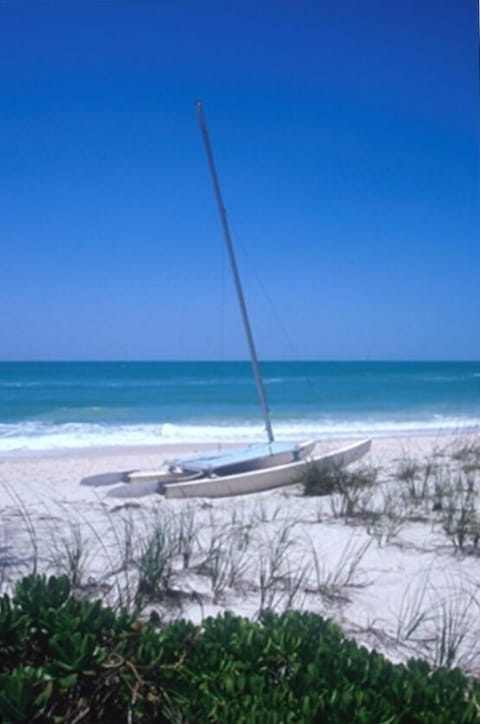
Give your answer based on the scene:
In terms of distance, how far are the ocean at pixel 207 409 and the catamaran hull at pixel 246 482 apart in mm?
5017

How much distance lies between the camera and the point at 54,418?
89.5 feet

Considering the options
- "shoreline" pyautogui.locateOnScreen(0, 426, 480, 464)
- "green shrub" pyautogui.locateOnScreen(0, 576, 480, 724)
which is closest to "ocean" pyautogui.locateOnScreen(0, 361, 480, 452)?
"shoreline" pyautogui.locateOnScreen(0, 426, 480, 464)

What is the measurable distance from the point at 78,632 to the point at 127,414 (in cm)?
2698

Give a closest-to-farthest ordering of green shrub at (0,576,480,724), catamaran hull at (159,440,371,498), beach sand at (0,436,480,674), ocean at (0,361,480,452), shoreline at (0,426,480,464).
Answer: green shrub at (0,576,480,724)
beach sand at (0,436,480,674)
catamaran hull at (159,440,371,498)
shoreline at (0,426,480,464)
ocean at (0,361,480,452)

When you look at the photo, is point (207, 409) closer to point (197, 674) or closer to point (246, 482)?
point (246, 482)

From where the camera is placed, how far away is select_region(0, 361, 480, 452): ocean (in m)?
21.8

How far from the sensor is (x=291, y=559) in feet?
17.6

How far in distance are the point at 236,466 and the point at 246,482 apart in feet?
2.69

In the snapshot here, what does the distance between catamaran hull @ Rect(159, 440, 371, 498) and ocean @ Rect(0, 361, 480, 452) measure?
5.02 metres

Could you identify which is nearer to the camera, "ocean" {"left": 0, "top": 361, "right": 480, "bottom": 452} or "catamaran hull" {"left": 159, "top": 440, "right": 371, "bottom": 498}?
"catamaran hull" {"left": 159, "top": 440, "right": 371, "bottom": 498}

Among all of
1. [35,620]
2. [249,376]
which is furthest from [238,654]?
[249,376]

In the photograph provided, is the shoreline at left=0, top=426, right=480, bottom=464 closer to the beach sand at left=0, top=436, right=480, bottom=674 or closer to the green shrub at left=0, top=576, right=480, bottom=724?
the beach sand at left=0, top=436, right=480, bottom=674

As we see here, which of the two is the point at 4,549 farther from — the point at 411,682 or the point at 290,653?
the point at 411,682

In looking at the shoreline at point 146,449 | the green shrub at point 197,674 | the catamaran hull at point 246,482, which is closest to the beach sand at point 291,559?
the catamaran hull at point 246,482
